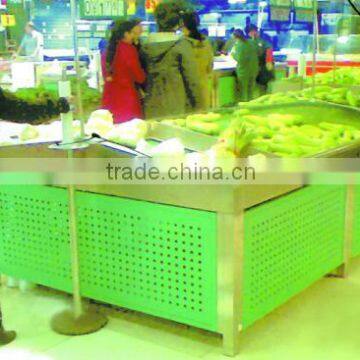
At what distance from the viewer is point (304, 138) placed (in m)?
3.85

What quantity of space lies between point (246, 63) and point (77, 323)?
675cm

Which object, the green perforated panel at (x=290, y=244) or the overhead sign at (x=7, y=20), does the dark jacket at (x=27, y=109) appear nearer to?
the green perforated panel at (x=290, y=244)

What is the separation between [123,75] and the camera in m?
5.54

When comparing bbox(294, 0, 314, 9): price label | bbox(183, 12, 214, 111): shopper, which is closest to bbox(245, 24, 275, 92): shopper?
bbox(294, 0, 314, 9): price label

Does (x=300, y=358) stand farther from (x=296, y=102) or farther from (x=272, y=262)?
(x=296, y=102)

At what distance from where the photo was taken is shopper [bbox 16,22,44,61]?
27.8 ft

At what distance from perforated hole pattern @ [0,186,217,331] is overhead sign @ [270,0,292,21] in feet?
19.2

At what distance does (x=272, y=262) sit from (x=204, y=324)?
500 millimetres

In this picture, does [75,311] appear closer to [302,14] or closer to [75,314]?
[75,314]

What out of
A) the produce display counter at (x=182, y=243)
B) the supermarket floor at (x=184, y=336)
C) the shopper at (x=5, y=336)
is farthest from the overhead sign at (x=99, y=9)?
the shopper at (x=5, y=336)

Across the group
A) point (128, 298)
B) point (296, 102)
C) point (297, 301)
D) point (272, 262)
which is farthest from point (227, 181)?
point (296, 102)

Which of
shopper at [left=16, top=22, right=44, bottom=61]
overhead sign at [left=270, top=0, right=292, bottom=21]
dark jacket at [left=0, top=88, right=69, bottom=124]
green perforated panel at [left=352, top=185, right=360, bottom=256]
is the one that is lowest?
green perforated panel at [left=352, top=185, right=360, bottom=256]

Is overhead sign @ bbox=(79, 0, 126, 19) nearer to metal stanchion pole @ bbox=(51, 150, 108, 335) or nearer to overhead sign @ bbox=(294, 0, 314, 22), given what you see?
metal stanchion pole @ bbox=(51, 150, 108, 335)

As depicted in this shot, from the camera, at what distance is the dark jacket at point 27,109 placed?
3.04m
